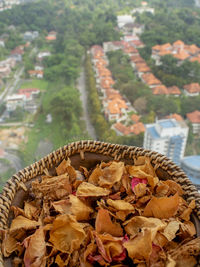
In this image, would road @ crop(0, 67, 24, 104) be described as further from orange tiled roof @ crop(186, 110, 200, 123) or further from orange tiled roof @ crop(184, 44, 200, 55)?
orange tiled roof @ crop(184, 44, 200, 55)

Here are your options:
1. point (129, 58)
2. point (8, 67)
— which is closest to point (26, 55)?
point (8, 67)

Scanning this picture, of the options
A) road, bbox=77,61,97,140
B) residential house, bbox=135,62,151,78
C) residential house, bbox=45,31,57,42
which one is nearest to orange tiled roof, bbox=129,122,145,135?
road, bbox=77,61,97,140

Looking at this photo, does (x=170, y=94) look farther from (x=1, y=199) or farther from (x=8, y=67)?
(x=1, y=199)

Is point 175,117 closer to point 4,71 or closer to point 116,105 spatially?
point 116,105

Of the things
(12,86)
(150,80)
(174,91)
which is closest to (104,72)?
(150,80)

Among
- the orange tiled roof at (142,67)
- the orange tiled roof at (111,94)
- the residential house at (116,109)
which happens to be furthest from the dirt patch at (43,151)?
the orange tiled roof at (142,67)

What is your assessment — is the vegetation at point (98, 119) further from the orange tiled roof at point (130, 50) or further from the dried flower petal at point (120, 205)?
the dried flower petal at point (120, 205)

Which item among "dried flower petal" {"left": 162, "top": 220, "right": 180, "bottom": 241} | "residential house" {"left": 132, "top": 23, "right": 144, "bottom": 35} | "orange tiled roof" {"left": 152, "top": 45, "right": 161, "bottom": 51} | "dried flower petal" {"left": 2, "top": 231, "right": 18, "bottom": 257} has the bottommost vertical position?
"orange tiled roof" {"left": 152, "top": 45, "right": 161, "bottom": 51}
